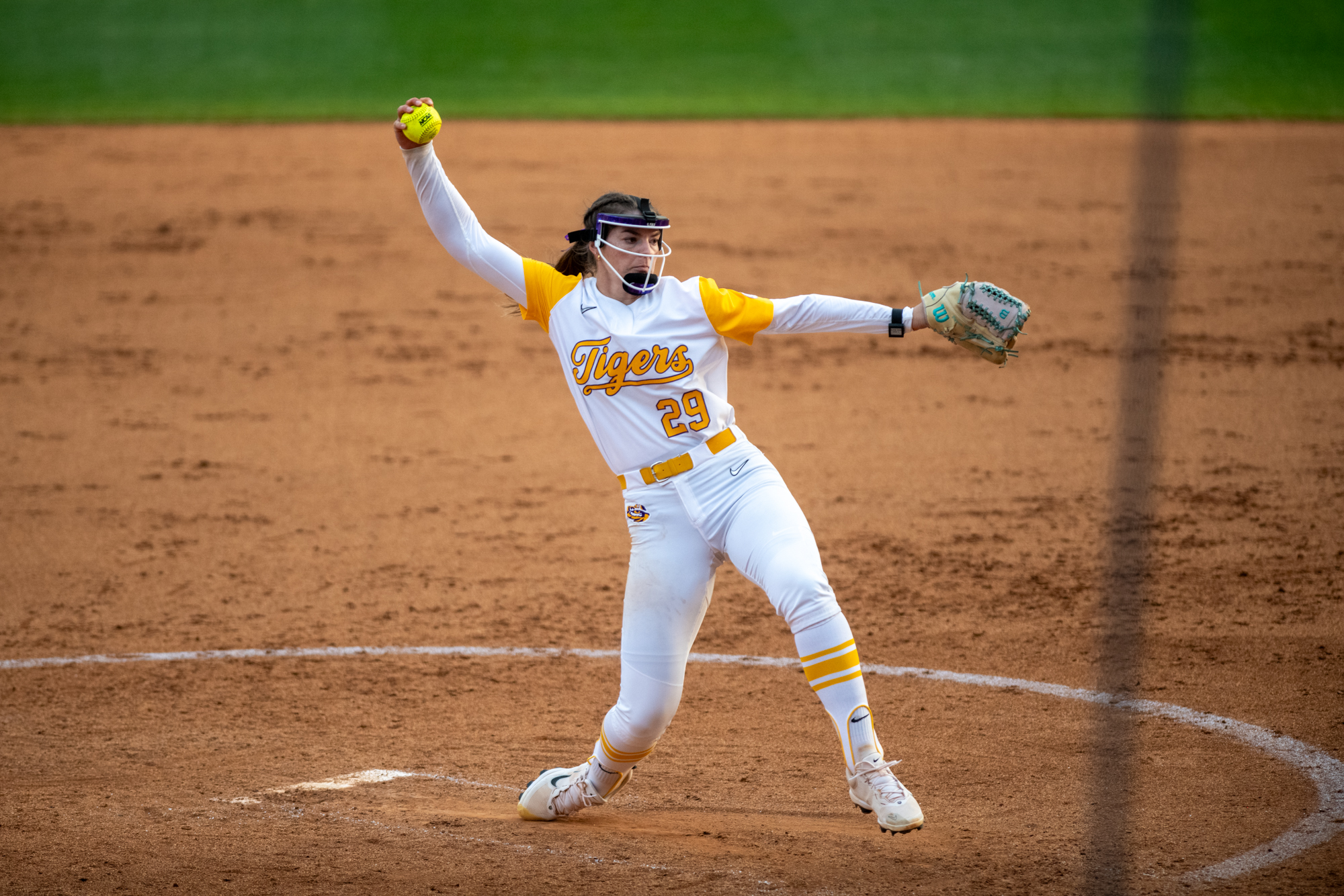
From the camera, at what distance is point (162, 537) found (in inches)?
338

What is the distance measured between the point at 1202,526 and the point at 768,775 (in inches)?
159

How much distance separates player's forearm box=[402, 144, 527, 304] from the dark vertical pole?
8.70 ft

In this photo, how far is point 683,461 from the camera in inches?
186

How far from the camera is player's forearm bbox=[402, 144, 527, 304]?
Result: 500 cm

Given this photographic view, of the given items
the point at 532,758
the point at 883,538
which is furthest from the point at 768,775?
the point at 883,538

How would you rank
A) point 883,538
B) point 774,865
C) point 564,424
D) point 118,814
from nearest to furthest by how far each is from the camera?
point 774,865 → point 118,814 → point 883,538 → point 564,424

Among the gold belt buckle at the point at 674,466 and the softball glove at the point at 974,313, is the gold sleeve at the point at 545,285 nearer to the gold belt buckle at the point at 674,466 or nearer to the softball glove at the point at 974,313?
the gold belt buckle at the point at 674,466

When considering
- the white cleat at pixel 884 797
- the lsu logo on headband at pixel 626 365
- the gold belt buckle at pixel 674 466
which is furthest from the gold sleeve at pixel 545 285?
the white cleat at pixel 884 797

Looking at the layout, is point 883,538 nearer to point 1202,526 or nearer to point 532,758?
point 1202,526

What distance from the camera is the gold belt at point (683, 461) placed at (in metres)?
4.73

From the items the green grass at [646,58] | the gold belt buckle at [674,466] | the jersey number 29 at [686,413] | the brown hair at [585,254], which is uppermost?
the green grass at [646,58]

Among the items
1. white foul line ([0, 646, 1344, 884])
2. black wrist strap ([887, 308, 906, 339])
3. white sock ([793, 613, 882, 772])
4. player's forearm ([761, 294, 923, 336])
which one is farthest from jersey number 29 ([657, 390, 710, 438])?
white foul line ([0, 646, 1344, 884])

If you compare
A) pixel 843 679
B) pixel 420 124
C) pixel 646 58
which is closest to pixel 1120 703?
pixel 843 679

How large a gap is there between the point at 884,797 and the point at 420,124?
104 inches
